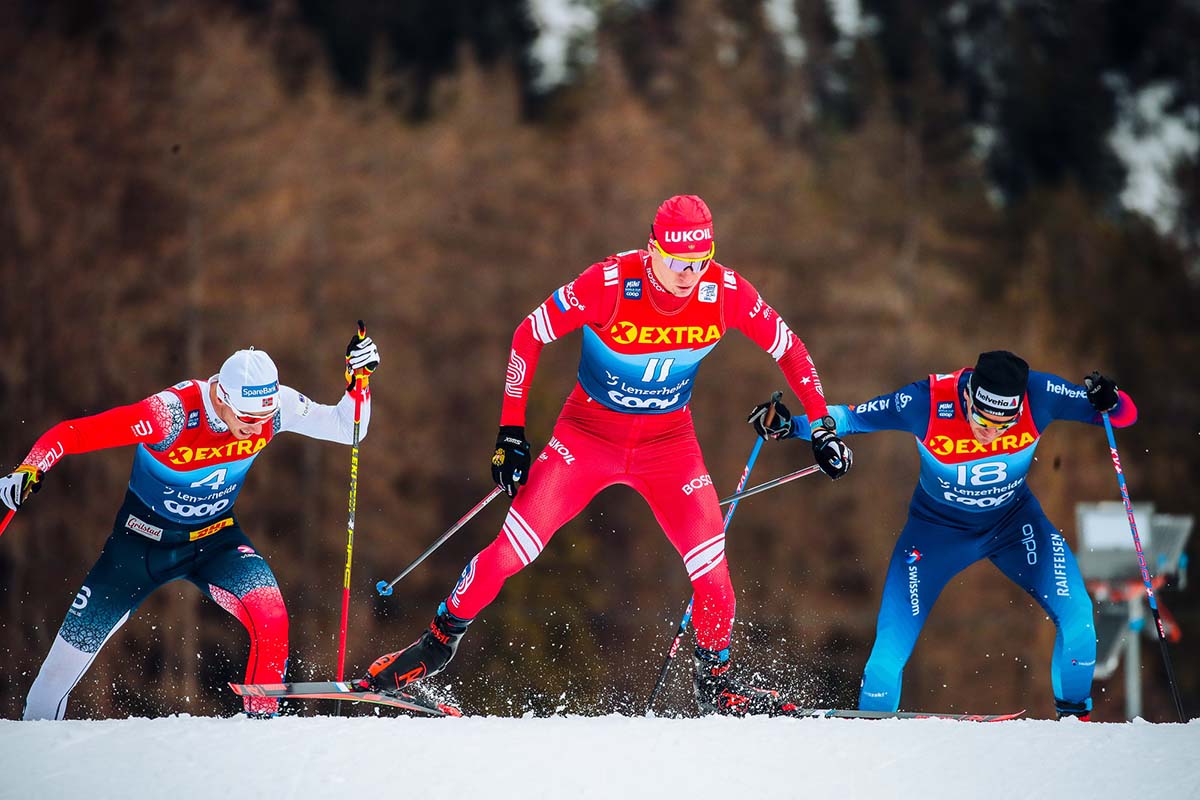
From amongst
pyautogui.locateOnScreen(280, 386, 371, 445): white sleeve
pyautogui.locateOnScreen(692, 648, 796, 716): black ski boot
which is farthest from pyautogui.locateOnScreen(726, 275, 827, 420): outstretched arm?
pyautogui.locateOnScreen(280, 386, 371, 445): white sleeve

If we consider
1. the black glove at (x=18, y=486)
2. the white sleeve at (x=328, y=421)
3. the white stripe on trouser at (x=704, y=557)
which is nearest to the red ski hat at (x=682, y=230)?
the white stripe on trouser at (x=704, y=557)

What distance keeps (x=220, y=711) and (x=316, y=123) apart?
32.6 feet

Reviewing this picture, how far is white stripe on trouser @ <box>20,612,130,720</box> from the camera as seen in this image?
5.72 m

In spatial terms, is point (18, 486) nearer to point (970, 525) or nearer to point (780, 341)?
point (780, 341)

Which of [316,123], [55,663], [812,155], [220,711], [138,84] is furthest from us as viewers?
[812,155]

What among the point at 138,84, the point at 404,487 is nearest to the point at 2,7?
the point at 138,84

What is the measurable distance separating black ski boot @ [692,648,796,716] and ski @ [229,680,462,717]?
1.00 metres

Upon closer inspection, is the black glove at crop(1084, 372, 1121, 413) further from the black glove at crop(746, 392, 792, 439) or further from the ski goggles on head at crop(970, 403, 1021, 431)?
the black glove at crop(746, 392, 792, 439)

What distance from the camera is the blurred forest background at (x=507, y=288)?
18.7 m

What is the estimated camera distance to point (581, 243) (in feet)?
74.2

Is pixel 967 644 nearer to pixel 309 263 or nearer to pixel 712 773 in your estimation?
pixel 309 263

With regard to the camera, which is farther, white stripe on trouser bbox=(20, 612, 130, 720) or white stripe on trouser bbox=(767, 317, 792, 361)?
white stripe on trouser bbox=(767, 317, 792, 361)

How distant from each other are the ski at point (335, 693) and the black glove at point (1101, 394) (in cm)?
282

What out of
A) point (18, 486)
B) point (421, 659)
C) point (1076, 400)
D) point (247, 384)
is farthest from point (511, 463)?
point (1076, 400)
